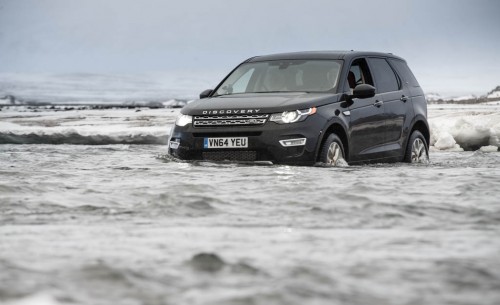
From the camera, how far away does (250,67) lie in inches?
462

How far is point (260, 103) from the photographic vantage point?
1000cm

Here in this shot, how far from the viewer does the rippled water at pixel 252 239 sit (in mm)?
3398

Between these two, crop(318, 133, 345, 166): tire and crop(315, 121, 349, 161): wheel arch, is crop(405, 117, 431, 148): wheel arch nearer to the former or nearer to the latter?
crop(315, 121, 349, 161): wheel arch

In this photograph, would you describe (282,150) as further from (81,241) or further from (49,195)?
(81,241)

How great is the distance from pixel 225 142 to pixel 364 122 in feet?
6.18

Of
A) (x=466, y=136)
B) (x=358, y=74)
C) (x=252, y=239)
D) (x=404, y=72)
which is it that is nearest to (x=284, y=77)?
(x=358, y=74)

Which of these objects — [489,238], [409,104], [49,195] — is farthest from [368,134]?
[489,238]

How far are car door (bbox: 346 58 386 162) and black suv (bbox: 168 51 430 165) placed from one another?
0.01m

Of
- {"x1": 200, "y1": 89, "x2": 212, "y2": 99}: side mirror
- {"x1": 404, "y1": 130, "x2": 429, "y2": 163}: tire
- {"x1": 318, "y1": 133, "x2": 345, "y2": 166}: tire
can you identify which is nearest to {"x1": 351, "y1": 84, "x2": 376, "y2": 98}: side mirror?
{"x1": 318, "y1": 133, "x2": 345, "y2": 166}: tire

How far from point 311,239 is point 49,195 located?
10.5 feet

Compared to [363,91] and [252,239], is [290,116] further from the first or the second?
[252,239]

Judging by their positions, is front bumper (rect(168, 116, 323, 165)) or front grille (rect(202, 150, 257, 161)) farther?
front grille (rect(202, 150, 257, 161))

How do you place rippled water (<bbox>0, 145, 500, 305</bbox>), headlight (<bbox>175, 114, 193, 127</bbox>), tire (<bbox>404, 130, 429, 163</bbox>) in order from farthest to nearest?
tire (<bbox>404, 130, 429, 163</bbox>) < headlight (<bbox>175, 114, 193, 127</bbox>) < rippled water (<bbox>0, 145, 500, 305</bbox>)

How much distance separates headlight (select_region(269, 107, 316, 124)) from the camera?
31.9 ft
